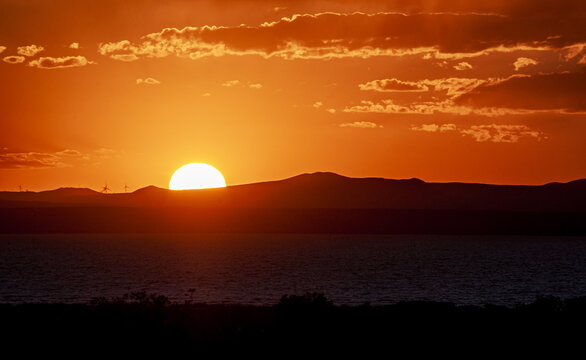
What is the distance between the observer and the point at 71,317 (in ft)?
133

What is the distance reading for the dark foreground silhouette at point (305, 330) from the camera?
33.5 meters

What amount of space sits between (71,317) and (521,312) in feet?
78.1

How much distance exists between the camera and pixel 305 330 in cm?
3625

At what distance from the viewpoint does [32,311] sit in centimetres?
4516

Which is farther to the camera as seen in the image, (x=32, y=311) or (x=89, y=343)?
(x=32, y=311)

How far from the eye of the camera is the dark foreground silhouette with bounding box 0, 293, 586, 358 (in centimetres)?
3350

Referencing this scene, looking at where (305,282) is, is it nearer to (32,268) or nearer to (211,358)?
(32,268)

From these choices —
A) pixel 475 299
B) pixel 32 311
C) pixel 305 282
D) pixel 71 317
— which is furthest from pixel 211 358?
pixel 305 282

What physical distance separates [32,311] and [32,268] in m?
73.9

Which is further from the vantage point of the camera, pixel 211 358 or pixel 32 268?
pixel 32 268

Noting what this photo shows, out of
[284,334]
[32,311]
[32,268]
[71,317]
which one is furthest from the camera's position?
[32,268]

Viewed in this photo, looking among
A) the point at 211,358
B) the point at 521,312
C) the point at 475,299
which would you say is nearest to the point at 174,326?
the point at 211,358

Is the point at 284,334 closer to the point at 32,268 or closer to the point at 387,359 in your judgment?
the point at 387,359

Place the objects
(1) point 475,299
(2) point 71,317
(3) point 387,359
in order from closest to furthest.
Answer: (3) point 387,359 < (2) point 71,317 < (1) point 475,299
